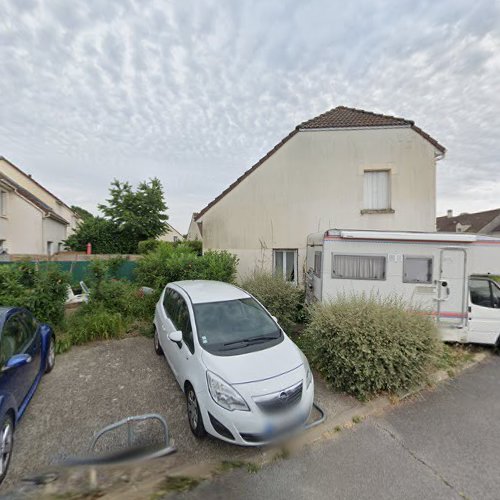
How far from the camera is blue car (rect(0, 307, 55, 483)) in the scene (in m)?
2.53

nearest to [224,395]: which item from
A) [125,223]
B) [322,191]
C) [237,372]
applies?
[237,372]

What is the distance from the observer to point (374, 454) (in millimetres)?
2814

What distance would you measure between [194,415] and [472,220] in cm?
4076

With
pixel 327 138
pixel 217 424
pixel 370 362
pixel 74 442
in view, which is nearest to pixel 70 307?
pixel 74 442

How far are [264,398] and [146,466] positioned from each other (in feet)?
4.29

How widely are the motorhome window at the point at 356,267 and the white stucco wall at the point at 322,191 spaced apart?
3.11m

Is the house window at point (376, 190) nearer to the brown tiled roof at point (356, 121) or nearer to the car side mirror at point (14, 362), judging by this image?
the brown tiled roof at point (356, 121)

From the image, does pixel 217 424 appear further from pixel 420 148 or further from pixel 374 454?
pixel 420 148

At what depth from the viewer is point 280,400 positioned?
276cm

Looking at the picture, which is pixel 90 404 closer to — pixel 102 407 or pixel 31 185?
pixel 102 407

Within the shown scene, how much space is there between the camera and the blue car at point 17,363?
8.30 feet

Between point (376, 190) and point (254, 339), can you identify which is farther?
point (376, 190)

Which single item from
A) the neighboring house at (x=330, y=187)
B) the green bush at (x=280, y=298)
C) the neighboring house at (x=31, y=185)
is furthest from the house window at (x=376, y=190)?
the neighboring house at (x=31, y=185)

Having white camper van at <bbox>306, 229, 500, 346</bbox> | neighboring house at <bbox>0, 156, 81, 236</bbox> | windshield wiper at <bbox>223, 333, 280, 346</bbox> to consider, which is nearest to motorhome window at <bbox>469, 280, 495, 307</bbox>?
white camper van at <bbox>306, 229, 500, 346</bbox>
